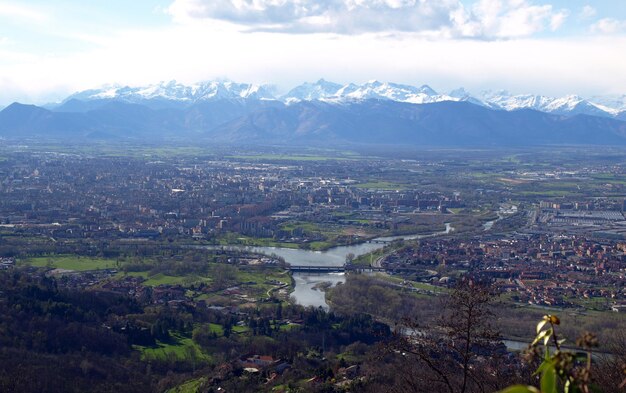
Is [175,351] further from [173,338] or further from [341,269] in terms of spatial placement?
[341,269]

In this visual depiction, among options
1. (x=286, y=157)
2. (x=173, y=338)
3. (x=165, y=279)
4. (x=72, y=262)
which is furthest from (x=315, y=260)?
(x=286, y=157)

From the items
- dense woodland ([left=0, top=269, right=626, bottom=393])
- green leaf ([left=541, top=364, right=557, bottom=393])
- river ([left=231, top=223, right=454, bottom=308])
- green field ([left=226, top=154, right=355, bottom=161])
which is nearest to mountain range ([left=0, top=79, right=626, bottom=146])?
green field ([left=226, top=154, right=355, bottom=161])

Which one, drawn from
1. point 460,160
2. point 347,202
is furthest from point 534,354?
point 460,160

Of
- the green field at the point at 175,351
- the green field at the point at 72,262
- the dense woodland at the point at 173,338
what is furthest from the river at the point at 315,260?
the green field at the point at 72,262

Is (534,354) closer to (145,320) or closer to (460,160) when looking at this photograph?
(145,320)

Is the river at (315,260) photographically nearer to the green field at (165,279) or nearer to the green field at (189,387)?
the green field at (165,279)
